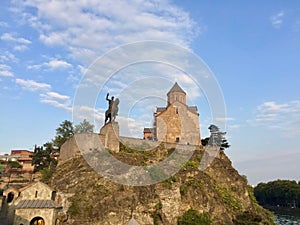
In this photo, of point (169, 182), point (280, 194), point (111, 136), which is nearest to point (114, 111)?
point (111, 136)

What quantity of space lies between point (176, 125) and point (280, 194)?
47.2 m

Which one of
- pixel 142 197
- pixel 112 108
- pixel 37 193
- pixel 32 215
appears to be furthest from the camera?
pixel 112 108

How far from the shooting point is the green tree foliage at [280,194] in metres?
72.9

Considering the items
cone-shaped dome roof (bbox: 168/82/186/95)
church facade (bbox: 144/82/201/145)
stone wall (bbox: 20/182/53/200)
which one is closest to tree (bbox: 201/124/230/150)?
church facade (bbox: 144/82/201/145)

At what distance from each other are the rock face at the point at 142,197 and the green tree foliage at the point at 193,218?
44 centimetres

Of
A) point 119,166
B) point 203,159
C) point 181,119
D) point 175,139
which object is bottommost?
point 119,166

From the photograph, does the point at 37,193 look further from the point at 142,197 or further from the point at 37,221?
the point at 142,197

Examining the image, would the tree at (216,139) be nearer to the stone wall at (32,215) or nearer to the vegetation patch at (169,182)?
the vegetation patch at (169,182)

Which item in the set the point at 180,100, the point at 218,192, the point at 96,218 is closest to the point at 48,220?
→ the point at 96,218

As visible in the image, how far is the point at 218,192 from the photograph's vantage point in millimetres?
35312

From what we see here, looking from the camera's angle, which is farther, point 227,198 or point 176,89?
point 176,89

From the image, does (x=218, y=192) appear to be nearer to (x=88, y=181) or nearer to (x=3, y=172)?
(x=88, y=181)

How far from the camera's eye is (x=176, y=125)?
51.2 metres

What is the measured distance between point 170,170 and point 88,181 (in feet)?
34.4
